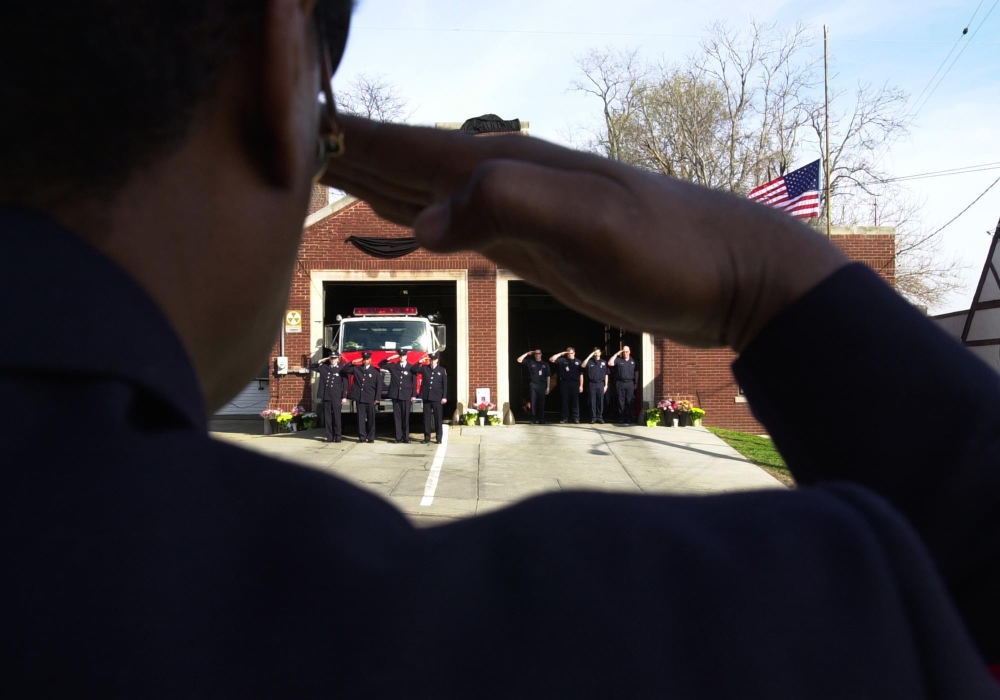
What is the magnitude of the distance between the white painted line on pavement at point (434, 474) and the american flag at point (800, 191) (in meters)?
7.88

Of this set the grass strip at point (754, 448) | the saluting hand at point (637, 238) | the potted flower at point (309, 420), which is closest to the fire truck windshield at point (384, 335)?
the potted flower at point (309, 420)

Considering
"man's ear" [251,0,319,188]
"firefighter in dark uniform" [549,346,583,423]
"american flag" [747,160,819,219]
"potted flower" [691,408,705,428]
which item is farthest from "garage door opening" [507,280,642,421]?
"man's ear" [251,0,319,188]

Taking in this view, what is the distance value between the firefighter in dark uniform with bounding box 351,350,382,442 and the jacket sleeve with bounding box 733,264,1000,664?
1617 centimetres

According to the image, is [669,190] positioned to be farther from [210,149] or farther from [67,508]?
[67,508]

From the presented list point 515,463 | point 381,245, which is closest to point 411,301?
point 381,245

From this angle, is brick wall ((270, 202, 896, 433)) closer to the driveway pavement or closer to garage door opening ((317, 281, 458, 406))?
the driveway pavement

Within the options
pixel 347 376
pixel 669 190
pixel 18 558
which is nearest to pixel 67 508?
pixel 18 558

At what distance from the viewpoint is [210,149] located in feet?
2.02

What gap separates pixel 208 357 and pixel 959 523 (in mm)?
694

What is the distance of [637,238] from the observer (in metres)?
0.80

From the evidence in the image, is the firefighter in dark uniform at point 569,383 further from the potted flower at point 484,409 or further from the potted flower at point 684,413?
the potted flower at point 684,413

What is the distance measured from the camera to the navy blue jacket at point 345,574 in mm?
420

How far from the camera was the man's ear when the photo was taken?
63 centimetres

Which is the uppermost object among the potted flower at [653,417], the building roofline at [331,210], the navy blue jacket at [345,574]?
the building roofline at [331,210]
